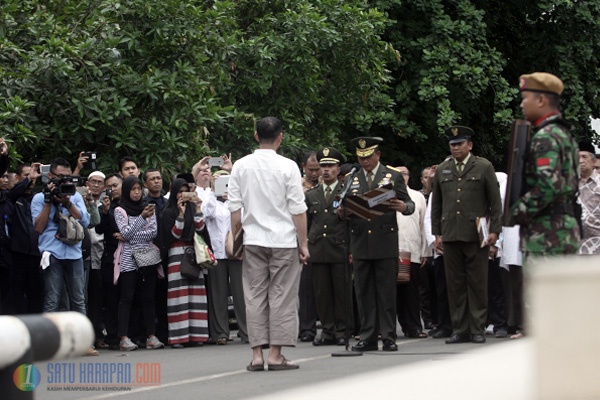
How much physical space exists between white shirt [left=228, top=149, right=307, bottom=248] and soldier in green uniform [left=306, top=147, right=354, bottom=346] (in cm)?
364

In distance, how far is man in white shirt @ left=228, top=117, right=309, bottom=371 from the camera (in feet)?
36.1

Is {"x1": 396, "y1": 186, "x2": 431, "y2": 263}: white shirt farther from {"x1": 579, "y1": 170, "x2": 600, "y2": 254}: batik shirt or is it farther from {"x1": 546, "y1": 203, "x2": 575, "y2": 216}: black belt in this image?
{"x1": 546, "y1": 203, "x2": 575, "y2": 216}: black belt

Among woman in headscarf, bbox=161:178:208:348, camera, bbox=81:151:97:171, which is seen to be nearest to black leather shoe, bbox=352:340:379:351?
woman in headscarf, bbox=161:178:208:348

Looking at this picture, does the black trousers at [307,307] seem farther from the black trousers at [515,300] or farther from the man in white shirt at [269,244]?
the man in white shirt at [269,244]

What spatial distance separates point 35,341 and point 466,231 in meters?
11.1

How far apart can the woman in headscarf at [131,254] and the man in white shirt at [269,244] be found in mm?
3479

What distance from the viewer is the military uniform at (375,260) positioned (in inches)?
513

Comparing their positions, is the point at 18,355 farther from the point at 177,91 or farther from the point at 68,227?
the point at 177,91

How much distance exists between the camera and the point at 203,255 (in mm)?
14742

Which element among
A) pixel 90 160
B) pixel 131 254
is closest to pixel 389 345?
pixel 131 254

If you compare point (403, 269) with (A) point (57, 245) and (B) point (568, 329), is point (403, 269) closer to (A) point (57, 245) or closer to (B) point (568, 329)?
(A) point (57, 245)

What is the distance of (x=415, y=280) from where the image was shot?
15.5 meters

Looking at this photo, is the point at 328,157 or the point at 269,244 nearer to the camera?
the point at 269,244

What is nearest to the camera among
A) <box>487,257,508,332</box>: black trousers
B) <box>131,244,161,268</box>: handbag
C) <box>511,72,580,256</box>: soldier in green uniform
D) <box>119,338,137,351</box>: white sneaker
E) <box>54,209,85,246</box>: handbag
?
<box>511,72,580,256</box>: soldier in green uniform
